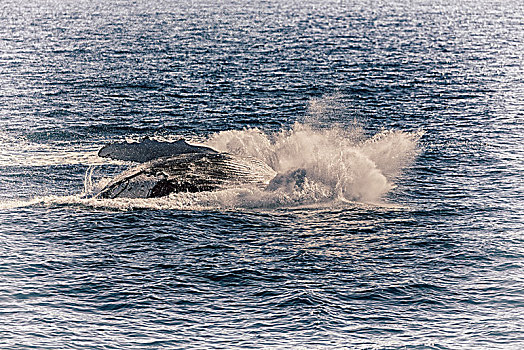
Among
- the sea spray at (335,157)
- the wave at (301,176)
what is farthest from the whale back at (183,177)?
the sea spray at (335,157)

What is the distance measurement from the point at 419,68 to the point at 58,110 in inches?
1146

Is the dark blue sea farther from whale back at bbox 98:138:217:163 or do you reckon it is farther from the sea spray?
whale back at bbox 98:138:217:163

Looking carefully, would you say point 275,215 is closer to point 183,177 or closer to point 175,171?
point 183,177

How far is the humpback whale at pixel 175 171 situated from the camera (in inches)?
875

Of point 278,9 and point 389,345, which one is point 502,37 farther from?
point 389,345

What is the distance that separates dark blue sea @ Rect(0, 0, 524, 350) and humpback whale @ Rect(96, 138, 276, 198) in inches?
15.2

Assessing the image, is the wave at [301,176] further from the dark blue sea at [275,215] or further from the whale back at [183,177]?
the whale back at [183,177]

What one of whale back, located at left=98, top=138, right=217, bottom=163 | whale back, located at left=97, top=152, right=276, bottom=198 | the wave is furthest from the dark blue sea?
whale back, located at left=98, top=138, right=217, bottom=163

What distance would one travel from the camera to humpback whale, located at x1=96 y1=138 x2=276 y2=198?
22.2m

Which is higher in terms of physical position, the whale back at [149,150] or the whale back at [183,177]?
the whale back at [149,150]

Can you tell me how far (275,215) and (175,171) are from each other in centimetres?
356

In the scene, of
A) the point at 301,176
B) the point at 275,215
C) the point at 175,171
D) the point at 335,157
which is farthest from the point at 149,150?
the point at 335,157

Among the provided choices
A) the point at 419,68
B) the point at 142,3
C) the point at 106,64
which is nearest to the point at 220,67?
the point at 106,64

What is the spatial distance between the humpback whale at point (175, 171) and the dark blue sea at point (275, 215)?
387mm
